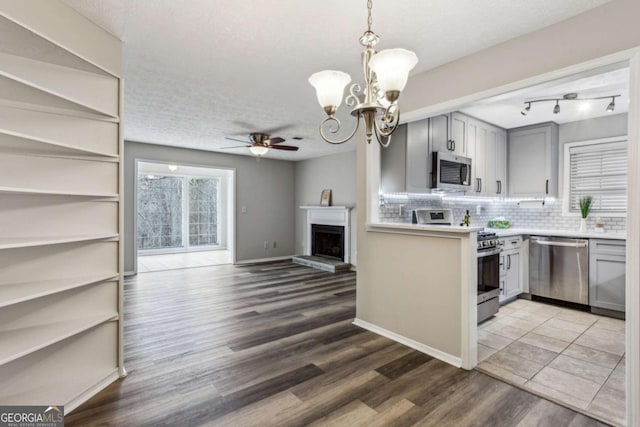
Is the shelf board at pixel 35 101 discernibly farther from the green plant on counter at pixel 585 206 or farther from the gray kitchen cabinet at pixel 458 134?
the green plant on counter at pixel 585 206

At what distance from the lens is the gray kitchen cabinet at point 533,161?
4352 mm

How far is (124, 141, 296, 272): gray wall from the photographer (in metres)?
5.68

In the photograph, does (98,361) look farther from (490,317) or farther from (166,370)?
(490,317)

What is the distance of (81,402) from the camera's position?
1.93 meters

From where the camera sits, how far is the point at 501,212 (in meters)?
5.08

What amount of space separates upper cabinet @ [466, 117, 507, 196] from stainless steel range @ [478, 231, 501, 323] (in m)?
0.93

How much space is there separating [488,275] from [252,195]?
202 inches

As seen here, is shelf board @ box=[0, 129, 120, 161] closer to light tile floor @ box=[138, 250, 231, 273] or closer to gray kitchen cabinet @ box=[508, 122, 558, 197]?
light tile floor @ box=[138, 250, 231, 273]

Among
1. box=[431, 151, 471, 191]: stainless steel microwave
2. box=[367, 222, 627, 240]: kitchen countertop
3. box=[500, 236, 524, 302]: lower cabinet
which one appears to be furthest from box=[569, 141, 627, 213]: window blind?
box=[431, 151, 471, 191]: stainless steel microwave

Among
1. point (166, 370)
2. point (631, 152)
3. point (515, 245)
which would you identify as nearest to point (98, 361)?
point (166, 370)

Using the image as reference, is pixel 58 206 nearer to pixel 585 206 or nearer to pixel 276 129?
pixel 276 129

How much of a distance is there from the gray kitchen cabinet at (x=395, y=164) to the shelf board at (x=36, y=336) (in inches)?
111

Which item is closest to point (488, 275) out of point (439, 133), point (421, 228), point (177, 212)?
point (421, 228)

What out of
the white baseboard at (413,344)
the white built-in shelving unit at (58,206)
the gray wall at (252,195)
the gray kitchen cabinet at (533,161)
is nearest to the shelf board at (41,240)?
the white built-in shelving unit at (58,206)
